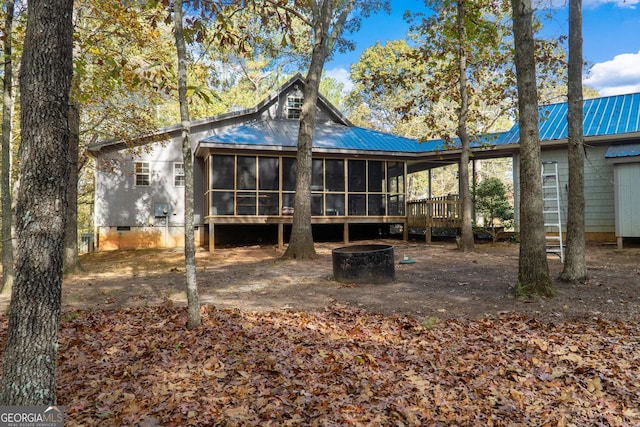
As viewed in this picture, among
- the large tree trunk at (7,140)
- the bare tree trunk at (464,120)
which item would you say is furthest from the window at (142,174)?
the bare tree trunk at (464,120)

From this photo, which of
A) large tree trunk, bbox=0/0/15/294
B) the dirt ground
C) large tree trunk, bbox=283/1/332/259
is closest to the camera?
the dirt ground

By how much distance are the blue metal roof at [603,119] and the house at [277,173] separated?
31 mm

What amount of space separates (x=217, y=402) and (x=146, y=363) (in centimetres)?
119

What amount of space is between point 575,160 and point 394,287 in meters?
3.94

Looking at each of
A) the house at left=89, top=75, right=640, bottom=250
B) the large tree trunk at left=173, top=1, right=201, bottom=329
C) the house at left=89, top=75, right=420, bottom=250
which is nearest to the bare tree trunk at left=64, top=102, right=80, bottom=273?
the house at left=89, top=75, right=640, bottom=250

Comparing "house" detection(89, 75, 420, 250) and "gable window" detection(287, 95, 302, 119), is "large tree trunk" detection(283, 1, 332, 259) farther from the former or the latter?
"gable window" detection(287, 95, 302, 119)

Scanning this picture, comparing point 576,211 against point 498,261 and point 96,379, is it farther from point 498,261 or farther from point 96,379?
point 96,379

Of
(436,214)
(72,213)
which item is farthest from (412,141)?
(72,213)

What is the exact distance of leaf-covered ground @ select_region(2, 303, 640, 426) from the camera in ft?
10.3

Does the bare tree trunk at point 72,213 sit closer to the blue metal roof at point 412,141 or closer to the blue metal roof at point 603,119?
the blue metal roof at point 412,141

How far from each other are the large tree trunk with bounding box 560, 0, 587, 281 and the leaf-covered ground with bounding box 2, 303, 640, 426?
6.65ft

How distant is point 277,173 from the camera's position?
1512cm

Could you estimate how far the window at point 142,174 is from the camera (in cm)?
1617

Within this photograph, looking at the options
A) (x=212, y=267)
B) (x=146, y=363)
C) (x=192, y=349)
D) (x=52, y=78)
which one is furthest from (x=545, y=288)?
(x=212, y=267)
